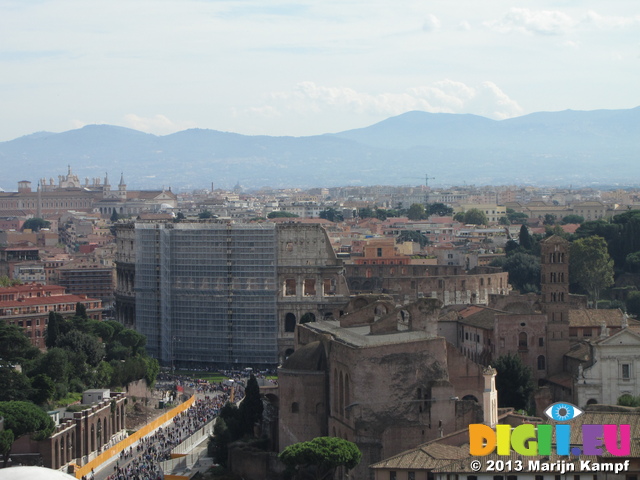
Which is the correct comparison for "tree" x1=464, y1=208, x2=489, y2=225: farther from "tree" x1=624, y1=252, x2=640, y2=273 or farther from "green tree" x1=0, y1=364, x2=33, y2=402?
"green tree" x1=0, y1=364, x2=33, y2=402

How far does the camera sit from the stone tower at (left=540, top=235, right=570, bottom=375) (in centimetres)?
5991

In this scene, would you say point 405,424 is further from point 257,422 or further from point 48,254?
point 48,254

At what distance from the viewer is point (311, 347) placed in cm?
5169

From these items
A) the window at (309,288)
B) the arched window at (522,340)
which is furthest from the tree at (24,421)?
the window at (309,288)

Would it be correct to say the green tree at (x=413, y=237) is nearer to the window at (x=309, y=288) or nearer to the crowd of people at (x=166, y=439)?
the window at (x=309, y=288)

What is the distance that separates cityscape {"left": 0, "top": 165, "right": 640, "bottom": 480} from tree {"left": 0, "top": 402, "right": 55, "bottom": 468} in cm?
12

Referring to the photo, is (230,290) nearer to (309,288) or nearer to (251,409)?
(309,288)

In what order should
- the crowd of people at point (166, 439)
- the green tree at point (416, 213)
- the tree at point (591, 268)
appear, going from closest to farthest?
the crowd of people at point (166, 439) < the tree at point (591, 268) < the green tree at point (416, 213)

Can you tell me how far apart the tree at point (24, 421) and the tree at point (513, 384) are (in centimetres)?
1684

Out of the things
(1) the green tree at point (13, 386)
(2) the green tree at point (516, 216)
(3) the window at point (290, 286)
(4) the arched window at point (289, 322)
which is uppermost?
(2) the green tree at point (516, 216)

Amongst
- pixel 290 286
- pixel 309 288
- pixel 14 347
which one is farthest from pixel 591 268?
pixel 14 347

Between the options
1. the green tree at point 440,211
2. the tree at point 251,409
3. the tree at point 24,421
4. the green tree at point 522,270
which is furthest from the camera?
the green tree at point 440,211

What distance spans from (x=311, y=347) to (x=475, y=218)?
127 meters

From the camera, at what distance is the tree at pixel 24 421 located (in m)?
51.2
